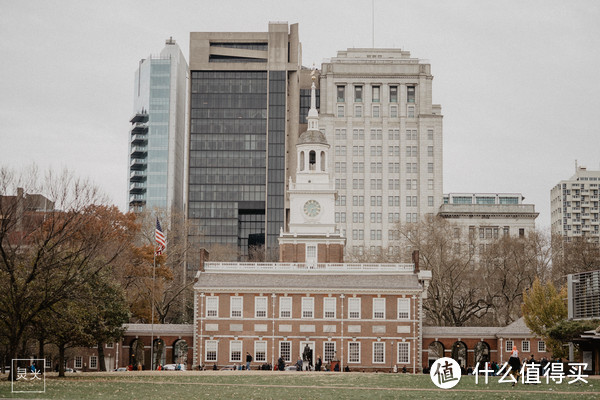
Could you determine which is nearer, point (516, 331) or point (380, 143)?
point (516, 331)

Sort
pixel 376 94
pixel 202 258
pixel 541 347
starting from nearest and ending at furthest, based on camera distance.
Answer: pixel 541 347
pixel 202 258
pixel 376 94

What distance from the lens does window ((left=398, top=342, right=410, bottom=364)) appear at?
247 ft

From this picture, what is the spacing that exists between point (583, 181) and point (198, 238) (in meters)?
84.2

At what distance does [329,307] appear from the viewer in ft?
250

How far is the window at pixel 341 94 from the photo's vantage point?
530 ft

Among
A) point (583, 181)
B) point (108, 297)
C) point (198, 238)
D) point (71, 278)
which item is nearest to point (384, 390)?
point (71, 278)

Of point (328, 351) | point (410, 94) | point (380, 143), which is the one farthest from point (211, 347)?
point (410, 94)

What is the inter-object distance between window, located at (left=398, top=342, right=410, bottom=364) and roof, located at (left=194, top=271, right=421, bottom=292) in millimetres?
4439

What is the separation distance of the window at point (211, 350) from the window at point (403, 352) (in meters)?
14.5

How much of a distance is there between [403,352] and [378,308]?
13.0ft

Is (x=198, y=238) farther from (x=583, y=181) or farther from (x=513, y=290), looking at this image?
(x=583, y=181)

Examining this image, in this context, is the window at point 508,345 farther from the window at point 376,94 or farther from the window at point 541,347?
the window at point 376,94

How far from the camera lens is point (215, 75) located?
520 ft

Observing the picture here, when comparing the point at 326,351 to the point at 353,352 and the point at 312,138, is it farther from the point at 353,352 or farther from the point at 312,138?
the point at 312,138
